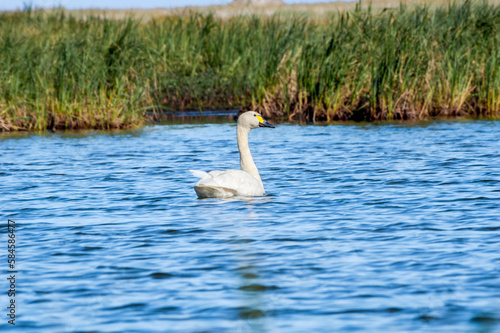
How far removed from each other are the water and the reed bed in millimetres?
3242

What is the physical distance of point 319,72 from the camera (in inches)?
677

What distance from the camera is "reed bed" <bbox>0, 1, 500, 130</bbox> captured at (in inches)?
659

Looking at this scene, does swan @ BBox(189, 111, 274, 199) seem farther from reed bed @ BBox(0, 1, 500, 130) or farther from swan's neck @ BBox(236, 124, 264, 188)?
reed bed @ BBox(0, 1, 500, 130)

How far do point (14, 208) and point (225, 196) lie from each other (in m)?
2.41

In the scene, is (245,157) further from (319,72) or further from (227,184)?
(319,72)

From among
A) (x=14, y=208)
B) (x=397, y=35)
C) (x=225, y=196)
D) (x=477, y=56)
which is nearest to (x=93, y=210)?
(x=14, y=208)

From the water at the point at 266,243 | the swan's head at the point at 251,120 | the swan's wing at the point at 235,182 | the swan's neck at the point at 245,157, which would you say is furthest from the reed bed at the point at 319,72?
the swan's wing at the point at 235,182

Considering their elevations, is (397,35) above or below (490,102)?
above

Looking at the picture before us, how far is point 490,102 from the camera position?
696 inches

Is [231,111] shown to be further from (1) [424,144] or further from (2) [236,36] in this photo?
(1) [424,144]

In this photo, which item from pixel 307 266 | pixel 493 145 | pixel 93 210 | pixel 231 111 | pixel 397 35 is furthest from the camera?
pixel 231 111

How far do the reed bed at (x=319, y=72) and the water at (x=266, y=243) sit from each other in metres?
3.24

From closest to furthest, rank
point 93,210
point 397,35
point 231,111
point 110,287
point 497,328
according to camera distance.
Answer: point 497,328 → point 110,287 → point 93,210 → point 397,35 → point 231,111

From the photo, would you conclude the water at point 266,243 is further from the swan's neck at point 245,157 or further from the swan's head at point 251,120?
the swan's head at point 251,120
